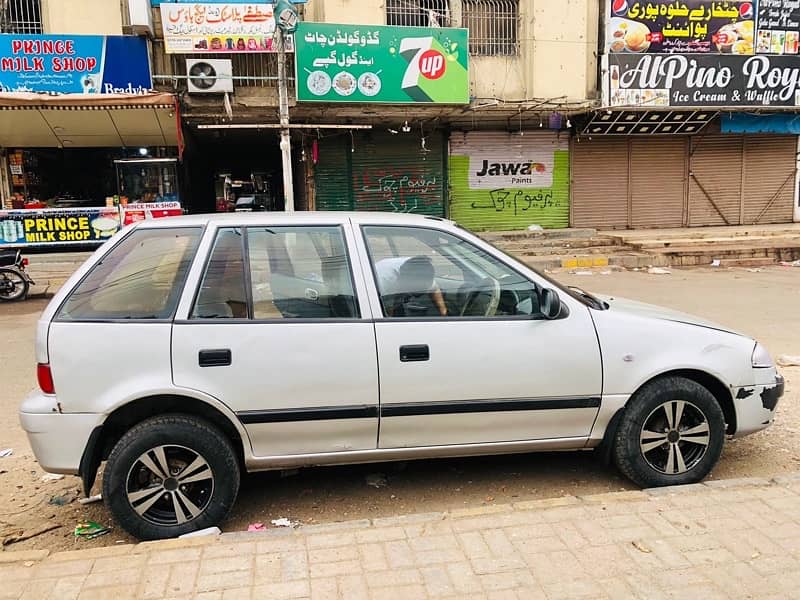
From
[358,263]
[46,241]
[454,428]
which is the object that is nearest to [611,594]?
[454,428]

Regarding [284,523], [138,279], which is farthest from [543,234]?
[138,279]

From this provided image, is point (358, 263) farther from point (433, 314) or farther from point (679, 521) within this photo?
point (679, 521)

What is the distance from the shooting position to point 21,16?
1423 centimetres

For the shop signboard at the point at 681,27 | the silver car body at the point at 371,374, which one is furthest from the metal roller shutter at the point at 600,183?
the silver car body at the point at 371,374

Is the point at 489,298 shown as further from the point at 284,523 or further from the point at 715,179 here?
the point at 715,179

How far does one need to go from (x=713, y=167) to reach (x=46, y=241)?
17.5 meters

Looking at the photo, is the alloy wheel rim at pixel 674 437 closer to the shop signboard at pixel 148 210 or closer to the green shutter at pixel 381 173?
the shop signboard at pixel 148 210

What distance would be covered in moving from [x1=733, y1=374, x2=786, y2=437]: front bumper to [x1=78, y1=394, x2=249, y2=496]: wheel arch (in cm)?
283

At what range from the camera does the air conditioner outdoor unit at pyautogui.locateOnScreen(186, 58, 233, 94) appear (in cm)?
1399

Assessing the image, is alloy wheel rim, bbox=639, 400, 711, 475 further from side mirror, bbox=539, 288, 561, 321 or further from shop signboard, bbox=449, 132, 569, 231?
shop signboard, bbox=449, 132, 569, 231

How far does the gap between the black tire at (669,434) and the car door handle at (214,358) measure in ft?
7.21

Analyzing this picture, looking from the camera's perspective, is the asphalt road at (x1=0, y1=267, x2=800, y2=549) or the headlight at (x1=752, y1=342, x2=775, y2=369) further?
the headlight at (x1=752, y1=342, x2=775, y2=369)

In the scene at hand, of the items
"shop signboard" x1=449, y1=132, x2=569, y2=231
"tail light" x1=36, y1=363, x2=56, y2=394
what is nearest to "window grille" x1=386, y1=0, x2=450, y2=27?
"shop signboard" x1=449, y1=132, x2=569, y2=231

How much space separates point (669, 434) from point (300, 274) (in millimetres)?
2282
